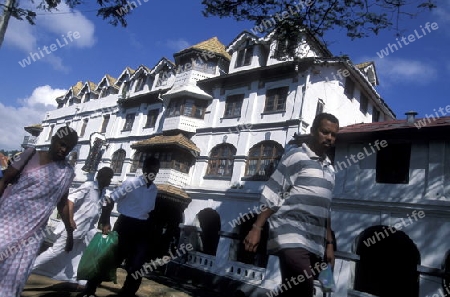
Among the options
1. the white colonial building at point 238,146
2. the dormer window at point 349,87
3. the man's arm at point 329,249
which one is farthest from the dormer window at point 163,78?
the man's arm at point 329,249

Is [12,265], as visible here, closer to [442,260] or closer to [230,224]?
[442,260]

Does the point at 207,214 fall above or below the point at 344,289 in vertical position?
above

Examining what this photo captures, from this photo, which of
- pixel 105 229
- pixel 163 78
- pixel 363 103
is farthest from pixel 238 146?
pixel 105 229

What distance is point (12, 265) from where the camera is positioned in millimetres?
2887

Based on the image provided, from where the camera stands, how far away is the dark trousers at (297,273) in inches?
98.3

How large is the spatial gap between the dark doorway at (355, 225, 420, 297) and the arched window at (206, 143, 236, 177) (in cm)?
707

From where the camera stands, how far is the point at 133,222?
4.88 m

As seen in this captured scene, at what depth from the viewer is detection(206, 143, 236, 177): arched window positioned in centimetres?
1585

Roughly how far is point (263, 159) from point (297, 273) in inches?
478

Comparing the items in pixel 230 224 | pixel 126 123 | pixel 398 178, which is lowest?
pixel 230 224

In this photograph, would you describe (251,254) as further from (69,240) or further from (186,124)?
(69,240)

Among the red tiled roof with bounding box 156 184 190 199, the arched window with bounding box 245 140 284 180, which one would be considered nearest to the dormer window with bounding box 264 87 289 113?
the arched window with bounding box 245 140 284 180

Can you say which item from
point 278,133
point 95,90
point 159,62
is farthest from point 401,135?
point 95,90

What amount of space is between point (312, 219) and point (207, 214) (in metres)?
14.3
